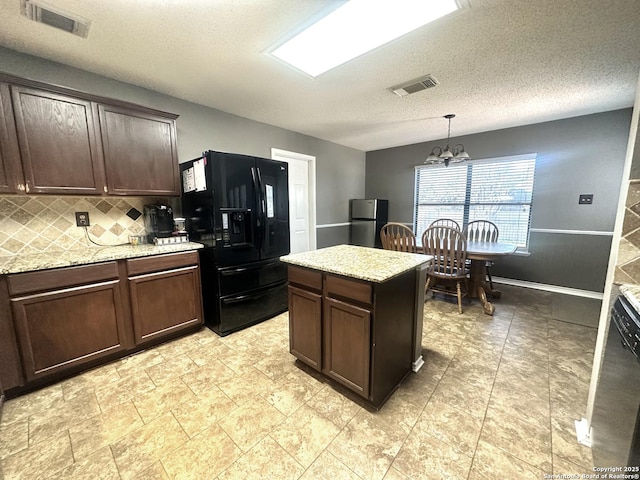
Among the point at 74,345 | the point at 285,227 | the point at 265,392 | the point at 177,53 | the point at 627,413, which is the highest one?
the point at 177,53

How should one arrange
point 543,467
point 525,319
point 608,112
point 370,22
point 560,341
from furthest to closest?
point 608,112 → point 525,319 → point 560,341 → point 370,22 → point 543,467

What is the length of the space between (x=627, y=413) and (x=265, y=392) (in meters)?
1.68

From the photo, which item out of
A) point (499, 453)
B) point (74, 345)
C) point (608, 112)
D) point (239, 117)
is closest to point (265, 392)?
point (499, 453)

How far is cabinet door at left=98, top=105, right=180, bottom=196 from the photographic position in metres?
2.00

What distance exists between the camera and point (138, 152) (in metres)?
2.13

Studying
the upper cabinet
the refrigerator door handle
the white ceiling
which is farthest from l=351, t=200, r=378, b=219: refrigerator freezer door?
the upper cabinet

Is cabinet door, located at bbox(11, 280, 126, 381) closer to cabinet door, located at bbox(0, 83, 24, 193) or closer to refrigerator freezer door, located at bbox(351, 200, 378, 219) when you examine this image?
cabinet door, located at bbox(0, 83, 24, 193)

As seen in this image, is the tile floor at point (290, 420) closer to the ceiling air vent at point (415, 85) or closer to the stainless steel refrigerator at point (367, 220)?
the ceiling air vent at point (415, 85)

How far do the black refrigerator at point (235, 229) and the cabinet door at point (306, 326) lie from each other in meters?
0.81

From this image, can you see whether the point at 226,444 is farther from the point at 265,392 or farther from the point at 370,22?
the point at 370,22

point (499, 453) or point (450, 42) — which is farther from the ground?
point (450, 42)

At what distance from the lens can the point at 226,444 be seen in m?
1.28

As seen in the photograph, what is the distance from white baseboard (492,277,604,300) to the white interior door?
3.10m

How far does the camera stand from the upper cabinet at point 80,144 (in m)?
1.65
